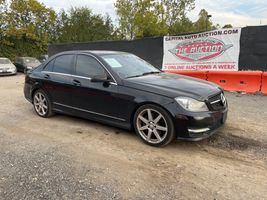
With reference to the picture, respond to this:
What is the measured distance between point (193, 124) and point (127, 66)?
188 centimetres

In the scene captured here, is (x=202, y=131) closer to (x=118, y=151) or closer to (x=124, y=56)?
(x=118, y=151)

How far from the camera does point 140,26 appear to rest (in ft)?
115

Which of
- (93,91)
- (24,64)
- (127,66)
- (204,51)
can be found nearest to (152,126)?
(93,91)

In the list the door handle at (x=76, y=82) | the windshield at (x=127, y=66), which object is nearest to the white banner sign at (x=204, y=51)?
the windshield at (x=127, y=66)

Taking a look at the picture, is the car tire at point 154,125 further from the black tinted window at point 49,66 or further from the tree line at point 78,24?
the tree line at point 78,24

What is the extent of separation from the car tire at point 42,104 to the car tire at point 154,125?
236 centimetres

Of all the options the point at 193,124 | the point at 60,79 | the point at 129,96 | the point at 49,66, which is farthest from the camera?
the point at 49,66

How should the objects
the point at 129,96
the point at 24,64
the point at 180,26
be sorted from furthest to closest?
the point at 180,26 → the point at 24,64 → the point at 129,96

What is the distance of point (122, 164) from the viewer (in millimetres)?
3877

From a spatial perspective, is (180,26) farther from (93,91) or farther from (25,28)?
(93,91)

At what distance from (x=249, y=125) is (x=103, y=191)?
3571 millimetres

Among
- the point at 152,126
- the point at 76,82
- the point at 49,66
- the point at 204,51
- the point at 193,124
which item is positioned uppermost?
the point at 204,51

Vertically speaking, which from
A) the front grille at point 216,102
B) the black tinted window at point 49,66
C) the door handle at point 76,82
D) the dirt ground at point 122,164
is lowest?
the dirt ground at point 122,164

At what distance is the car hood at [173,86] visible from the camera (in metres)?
4.31
